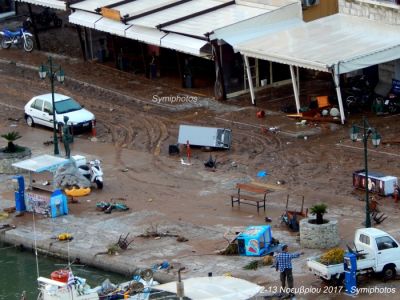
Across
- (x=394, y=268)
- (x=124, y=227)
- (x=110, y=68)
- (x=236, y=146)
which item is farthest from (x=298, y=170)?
(x=110, y=68)

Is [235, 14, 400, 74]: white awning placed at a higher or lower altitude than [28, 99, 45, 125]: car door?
higher

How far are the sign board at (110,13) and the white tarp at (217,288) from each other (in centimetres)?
2404

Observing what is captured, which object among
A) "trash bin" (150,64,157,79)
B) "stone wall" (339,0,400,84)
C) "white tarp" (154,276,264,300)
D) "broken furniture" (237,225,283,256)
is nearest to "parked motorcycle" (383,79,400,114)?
"stone wall" (339,0,400,84)

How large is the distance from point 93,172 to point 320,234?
32.0 ft

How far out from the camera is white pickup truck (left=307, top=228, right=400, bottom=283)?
34.4 m

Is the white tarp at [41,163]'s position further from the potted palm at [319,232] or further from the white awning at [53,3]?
the white awning at [53,3]

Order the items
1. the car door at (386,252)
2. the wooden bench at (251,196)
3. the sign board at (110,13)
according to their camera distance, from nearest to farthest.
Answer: the car door at (386,252) < the wooden bench at (251,196) < the sign board at (110,13)

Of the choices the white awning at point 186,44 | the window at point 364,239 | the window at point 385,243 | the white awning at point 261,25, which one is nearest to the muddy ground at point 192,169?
the window at point 364,239

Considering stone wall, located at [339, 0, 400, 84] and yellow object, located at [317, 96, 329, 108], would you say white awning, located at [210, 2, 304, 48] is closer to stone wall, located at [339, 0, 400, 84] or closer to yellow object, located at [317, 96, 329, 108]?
stone wall, located at [339, 0, 400, 84]

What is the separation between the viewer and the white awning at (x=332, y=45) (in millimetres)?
48281

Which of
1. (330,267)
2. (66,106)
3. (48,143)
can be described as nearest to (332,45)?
(66,106)

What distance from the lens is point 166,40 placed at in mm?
53562

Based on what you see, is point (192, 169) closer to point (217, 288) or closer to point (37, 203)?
point (37, 203)

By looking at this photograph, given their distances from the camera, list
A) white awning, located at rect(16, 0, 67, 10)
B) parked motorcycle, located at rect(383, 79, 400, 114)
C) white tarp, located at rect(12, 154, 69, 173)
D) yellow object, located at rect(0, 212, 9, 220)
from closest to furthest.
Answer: yellow object, located at rect(0, 212, 9, 220) < white tarp, located at rect(12, 154, 69, 173) < parked motorcycle, located at rect(383, 79, 400, 114) < white awning, located at rect(16, 0, 67, 10)
